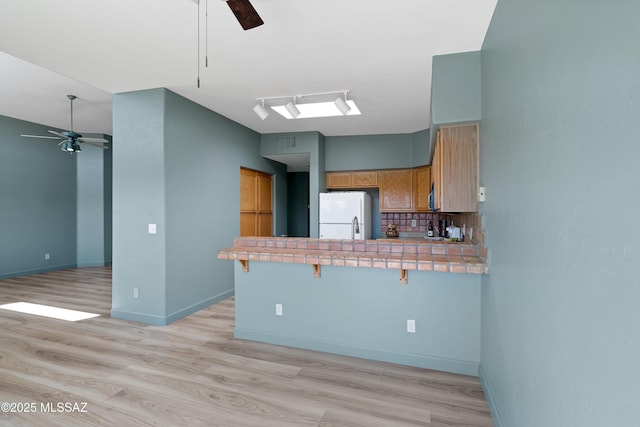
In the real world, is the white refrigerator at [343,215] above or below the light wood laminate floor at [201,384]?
above

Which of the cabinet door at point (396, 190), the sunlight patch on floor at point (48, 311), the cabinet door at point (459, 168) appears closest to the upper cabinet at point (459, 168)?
the cabinet door at point (459, 168)

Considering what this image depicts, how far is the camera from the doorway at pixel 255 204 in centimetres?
514

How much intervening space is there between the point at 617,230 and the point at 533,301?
0.62 meters

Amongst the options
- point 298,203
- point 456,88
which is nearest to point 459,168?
point 456,88

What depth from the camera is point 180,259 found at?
3.66 m

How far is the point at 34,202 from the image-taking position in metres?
5.92

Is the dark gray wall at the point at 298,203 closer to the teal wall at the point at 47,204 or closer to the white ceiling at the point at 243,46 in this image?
the teal wall at the point at 47,204

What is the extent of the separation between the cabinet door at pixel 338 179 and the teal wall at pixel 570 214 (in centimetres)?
392

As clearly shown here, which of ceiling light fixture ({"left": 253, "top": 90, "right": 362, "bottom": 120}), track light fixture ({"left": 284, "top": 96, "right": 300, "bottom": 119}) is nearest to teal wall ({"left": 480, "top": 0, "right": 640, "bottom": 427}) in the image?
A: ceiling light fixture ({"left": 253, "top": 90, "right": 362, "bottom": 120})

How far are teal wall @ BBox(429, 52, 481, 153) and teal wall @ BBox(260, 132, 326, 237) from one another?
279 cm

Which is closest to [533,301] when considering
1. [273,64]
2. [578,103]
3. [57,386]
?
[578,103]

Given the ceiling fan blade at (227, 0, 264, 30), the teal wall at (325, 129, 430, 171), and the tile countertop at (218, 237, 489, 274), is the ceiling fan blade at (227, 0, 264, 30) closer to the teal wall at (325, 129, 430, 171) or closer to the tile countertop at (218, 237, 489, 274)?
the tile countertop at (218, 237, 489, 274)

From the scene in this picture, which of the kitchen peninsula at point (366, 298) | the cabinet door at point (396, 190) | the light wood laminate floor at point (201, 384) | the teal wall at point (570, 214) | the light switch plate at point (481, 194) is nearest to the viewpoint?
the teal wall at point (570, 214)

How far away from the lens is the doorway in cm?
514
